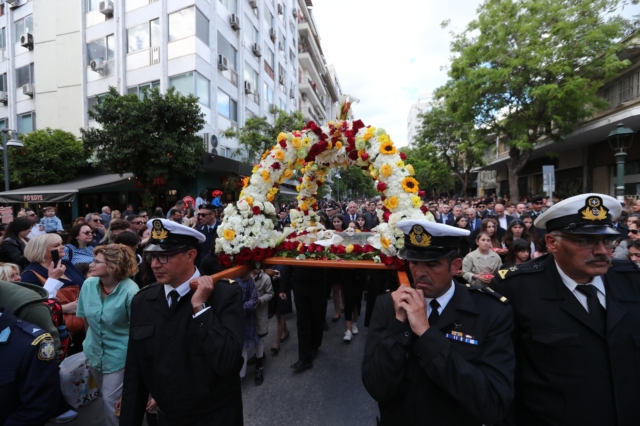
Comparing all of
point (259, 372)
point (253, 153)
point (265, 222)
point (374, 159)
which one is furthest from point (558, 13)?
point (259, 372)

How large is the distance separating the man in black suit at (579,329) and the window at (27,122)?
27.4 metres

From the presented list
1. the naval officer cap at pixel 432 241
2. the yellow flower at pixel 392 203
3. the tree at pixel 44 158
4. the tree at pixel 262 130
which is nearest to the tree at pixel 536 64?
the tree at pixel 262 130

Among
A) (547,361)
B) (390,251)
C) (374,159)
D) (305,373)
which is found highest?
(374,159)

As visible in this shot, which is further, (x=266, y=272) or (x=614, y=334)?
(x=266, y=272)

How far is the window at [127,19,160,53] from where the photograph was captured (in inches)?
661

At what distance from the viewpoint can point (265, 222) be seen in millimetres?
4113

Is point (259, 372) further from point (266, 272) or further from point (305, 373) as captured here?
point (266, 272)

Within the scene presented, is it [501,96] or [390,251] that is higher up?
[501,96]

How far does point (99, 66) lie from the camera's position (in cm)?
1806

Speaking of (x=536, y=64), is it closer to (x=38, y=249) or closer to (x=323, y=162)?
(x=323, y=162)

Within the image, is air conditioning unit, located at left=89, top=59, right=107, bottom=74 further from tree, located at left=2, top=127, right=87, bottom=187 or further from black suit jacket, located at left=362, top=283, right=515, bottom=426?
black suit jacket, located at left=362, top=283, right=515, bottom=426

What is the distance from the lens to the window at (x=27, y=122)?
20.7 metres

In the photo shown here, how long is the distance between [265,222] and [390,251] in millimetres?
1576

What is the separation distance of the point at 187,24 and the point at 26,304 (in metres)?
17.5
